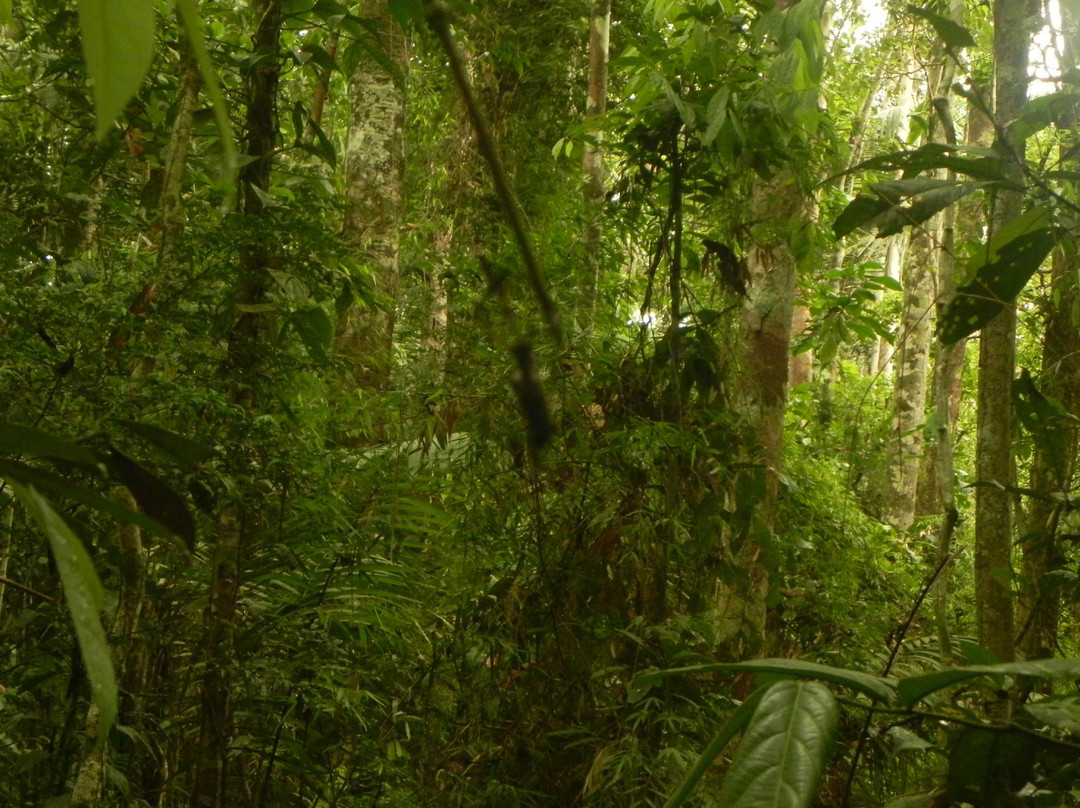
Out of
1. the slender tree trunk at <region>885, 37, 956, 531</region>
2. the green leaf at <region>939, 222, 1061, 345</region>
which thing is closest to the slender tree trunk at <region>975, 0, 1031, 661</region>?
the green leaf at <region>939, 222, 1061, 345</region>

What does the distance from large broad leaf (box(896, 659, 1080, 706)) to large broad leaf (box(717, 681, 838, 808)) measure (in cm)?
6

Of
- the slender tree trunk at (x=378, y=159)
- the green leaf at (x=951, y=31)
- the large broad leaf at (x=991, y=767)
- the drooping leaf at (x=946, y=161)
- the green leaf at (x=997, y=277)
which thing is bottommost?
the large broad leaf at (x=991, y=767)

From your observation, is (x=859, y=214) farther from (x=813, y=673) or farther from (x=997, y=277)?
(x=813, y=673)

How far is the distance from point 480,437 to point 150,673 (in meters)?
0.86

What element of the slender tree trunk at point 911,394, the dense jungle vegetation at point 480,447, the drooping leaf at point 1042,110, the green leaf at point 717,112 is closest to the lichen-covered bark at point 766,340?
the dense jungle vegetation at point 480,447

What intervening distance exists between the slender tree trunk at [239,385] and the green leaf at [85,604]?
1325 millimetres

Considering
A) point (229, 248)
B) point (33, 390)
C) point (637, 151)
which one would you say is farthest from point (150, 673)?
point (637, 151)

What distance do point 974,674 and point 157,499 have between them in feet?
1.95

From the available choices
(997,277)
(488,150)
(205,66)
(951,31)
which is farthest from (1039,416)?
(205,66)

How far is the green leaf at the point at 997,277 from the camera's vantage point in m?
1.28

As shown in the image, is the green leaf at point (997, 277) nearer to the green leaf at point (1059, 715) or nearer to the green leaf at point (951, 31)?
the green leaf at point (951, 31)

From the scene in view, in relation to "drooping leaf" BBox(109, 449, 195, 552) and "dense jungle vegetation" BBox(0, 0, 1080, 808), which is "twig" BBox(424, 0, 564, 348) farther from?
"dense jungle vegetation" BBox(0, 0, 1080, 808)

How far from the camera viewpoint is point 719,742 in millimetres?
714

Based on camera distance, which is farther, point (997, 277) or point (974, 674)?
point (997, 277)
